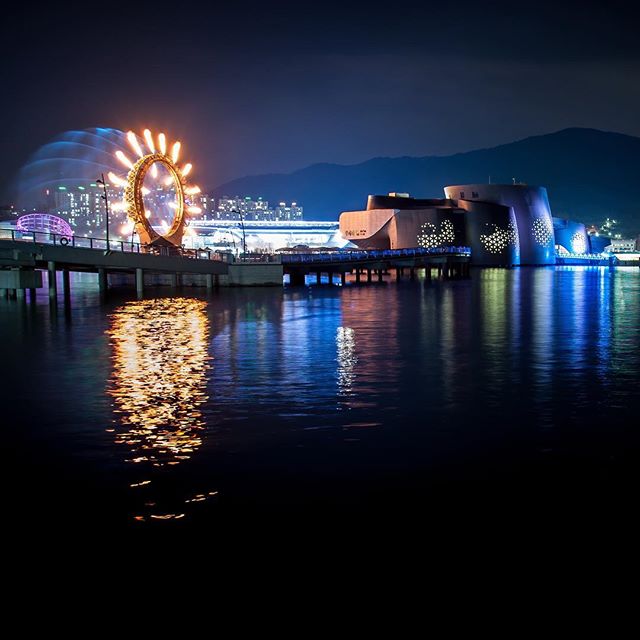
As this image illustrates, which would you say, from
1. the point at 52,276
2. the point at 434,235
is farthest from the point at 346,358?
the point at 434,235

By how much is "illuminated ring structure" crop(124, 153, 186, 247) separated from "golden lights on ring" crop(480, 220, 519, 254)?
285 feet

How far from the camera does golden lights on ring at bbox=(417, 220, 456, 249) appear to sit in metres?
134

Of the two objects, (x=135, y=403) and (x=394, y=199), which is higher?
(x=394, y=199)

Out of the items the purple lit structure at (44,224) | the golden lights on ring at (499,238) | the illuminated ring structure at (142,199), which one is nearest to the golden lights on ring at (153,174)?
the illuminated ring structure at (142,199)

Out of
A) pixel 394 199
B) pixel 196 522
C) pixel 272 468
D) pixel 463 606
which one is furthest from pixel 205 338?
pixel 394 199

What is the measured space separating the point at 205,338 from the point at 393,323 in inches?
360

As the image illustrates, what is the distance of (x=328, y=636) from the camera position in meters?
6.31

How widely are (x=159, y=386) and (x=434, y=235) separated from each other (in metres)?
120

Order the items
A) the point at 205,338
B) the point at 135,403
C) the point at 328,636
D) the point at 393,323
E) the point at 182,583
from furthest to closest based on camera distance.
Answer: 1. the point at 393,323
2. the point at 205,338
3. the point at 135,403
4. the point at 182,583
5. the point at 328,636

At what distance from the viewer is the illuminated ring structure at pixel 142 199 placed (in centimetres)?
6094

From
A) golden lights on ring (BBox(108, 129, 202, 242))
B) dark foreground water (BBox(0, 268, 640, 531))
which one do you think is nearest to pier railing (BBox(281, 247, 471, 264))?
golden lights on ring (BBox(108, 129, 202, 242))

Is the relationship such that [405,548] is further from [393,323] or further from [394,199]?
[394,199]

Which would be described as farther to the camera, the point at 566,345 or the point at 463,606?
the point at 566,345

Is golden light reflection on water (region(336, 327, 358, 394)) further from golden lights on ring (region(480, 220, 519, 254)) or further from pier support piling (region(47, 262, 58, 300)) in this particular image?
golden lights on ring (region(480, 220, 519, 254))
